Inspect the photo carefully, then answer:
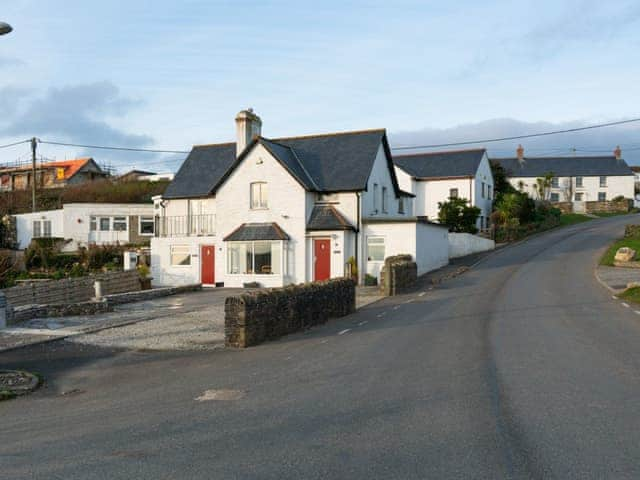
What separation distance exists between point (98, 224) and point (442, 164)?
30497mm

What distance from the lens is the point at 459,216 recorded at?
146 ft

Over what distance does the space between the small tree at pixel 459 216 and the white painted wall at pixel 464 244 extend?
1.05 meters

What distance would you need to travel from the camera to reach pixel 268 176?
111 ft

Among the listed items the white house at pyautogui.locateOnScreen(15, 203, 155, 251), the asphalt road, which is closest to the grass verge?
the asphalt road

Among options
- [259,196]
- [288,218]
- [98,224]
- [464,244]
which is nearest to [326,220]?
[288,218]

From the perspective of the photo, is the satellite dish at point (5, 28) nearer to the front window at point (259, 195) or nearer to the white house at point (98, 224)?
the front window at point (259, 195)

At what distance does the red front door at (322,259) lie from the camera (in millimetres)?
32625

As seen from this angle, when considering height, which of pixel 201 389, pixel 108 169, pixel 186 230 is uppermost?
pixel 108 169

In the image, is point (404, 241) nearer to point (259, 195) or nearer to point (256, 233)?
point (256, 233)

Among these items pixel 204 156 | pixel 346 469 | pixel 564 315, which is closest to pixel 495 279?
pixel 564 315

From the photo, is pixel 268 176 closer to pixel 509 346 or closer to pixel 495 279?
pixel 495 279

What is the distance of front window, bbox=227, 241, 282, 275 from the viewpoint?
33.4m

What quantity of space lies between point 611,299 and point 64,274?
29.7 m

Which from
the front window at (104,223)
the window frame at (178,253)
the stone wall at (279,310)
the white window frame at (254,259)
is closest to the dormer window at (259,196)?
the white window frame at (254,259)
